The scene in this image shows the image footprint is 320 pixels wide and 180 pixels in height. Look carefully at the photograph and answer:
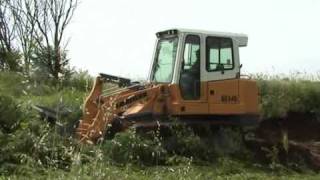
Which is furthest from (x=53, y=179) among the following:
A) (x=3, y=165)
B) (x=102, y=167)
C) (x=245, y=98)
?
(x=245, y=98)

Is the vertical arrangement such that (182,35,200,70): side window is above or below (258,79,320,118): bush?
above

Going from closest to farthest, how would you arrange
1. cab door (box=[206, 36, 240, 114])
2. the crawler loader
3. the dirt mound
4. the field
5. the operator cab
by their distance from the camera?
the field < the crawler loader < the operator cab < cab door (box=[206, 36, 240, 114]) < the dirt mound

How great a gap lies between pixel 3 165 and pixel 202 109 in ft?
18.7

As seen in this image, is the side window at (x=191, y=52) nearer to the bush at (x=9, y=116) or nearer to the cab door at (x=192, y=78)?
the cab door at (x=192, y=78)

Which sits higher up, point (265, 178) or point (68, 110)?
point (68, 110)

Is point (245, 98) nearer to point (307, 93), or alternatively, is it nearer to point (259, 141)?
point (259, 141)

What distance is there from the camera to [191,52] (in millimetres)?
15750

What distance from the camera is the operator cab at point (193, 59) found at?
15.5m

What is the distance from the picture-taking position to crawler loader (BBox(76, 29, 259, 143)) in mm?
14867


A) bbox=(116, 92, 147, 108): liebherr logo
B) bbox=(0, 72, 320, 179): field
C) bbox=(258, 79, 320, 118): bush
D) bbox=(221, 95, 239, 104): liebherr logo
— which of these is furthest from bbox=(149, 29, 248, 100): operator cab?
bbox=(258, 79, 320, 118): bush

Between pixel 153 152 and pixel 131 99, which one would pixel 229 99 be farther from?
pixel 153 152

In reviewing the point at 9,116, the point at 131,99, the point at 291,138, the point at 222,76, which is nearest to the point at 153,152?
the point at 131,99

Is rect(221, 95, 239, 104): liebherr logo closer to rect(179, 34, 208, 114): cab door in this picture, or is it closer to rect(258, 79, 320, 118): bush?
rect(179, 34, 208, 114): cab door

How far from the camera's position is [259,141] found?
680 inches
